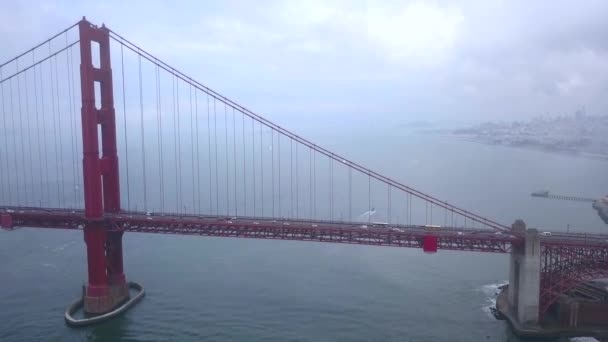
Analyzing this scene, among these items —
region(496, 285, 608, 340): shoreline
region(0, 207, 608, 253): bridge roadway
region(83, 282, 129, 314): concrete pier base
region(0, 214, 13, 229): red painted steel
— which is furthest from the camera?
region(0, 214, 13, 229): red painted steel

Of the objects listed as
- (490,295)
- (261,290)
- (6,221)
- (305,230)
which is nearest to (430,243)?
(305,230)

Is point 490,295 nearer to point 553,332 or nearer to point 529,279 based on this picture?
point 529,279

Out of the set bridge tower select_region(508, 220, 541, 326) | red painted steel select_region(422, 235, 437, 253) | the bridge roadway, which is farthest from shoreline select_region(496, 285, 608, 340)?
red painted steel select_region(422, 235, 437, 253)

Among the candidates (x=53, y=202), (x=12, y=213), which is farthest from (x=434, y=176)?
(x=12, y=213)

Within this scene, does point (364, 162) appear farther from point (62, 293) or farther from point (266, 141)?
point (266, 141)

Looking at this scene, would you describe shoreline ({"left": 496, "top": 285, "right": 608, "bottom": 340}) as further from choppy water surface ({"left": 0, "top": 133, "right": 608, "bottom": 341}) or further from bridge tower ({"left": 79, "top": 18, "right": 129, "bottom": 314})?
bridge tower ({"left": 79, "top": 18, "right": 129, "bottom": 314})
